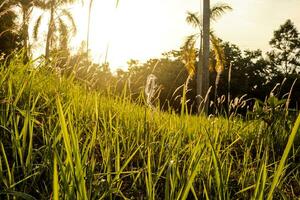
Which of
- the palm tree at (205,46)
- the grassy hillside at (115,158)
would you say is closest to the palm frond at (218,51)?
the palm tree at (205,46)

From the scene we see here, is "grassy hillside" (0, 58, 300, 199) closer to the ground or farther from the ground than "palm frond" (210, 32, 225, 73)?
closer to the ground

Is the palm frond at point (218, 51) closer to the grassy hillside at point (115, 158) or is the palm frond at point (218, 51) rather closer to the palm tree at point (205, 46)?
the palm tree at point (205, 46)

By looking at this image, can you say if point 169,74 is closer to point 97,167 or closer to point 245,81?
point 245,81

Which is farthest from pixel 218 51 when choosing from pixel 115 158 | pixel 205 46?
pixel 115 158

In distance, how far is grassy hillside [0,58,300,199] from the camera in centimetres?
111

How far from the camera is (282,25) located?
38.7m

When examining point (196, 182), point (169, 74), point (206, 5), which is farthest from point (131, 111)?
point (169, 74)

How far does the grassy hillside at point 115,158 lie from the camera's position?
3.64ft

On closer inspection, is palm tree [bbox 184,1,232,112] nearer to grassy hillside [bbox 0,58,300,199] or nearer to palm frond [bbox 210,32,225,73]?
palm frond [bbox 210,32,225,73]

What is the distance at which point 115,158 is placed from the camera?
1.58 metres

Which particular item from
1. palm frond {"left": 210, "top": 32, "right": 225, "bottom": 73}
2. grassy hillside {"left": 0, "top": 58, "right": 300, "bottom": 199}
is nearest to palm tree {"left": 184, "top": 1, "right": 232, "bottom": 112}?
palm frond {"left": 210, "top": 32, "right": 225, "bottom": 73}

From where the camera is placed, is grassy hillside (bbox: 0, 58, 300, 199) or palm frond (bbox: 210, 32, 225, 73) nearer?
grassy hillside (bbox: 0, 58, 300, 199)

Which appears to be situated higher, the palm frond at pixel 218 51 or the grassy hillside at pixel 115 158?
the palm frond at pixel 218 51

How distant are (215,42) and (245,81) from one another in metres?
11.3
